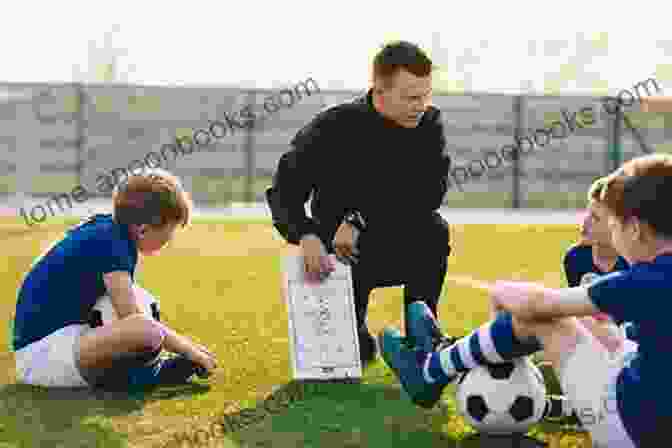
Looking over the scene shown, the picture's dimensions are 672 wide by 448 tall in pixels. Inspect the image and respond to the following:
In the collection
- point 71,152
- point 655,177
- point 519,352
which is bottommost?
point 71,152

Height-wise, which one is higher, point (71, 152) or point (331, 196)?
point (331, 196)

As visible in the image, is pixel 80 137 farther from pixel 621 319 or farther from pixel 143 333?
pixel 621 319

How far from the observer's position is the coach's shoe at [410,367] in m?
3.50

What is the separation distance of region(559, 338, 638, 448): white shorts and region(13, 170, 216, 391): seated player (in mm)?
1511

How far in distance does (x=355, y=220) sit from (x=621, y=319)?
6.34 ft

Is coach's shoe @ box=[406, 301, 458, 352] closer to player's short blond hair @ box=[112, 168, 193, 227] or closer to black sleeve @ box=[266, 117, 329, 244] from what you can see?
black sleeve @ box=[266, 117, 329, 244]

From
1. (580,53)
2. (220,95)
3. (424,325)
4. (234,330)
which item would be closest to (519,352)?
(424,325)

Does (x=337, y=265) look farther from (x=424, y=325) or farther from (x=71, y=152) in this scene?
(x=71, y=152)

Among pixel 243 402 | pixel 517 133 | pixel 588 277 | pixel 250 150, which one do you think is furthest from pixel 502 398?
pixel 517 133

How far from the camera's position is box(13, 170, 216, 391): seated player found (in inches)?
152

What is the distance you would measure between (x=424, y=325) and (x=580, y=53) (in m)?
29.7

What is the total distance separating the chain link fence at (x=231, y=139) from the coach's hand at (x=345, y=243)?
12.2 meters

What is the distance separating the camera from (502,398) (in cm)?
326

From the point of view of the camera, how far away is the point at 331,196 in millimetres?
4695
